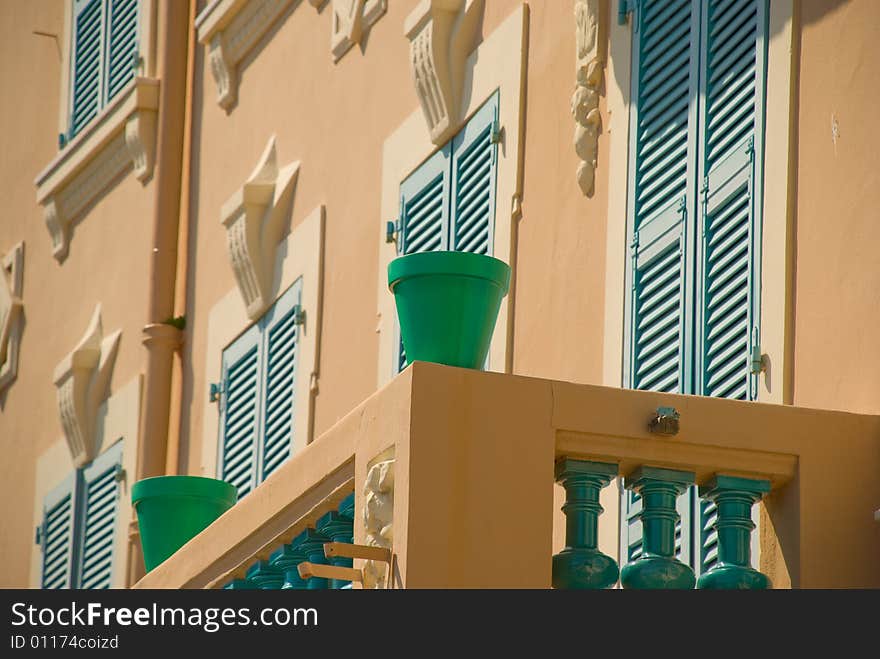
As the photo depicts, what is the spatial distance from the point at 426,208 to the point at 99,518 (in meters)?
4.76

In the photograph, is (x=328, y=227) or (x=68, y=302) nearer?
(x=328, y=227)

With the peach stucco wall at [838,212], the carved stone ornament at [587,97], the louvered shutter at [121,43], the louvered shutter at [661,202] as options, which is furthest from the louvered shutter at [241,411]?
the peach stucco wall at [838,212]

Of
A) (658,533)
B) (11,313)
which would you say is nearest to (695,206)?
(658,533)

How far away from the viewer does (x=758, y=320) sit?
727 cm

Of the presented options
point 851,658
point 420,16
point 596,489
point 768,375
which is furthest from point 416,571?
point 420,16

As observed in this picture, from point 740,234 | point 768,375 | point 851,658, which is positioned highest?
point 740,234

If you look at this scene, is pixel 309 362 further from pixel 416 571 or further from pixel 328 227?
pixel 416 571

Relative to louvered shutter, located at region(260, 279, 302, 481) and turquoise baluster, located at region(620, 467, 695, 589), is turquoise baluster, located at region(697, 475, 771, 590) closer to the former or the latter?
turquoise baluster, located at region(620, 467, 695, 589)

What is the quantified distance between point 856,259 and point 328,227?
4.92 m

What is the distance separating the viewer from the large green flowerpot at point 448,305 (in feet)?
20.2

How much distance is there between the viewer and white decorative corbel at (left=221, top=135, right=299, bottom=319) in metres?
11.9

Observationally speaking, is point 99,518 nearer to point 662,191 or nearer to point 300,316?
point 300,316

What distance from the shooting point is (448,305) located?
20.3 ft

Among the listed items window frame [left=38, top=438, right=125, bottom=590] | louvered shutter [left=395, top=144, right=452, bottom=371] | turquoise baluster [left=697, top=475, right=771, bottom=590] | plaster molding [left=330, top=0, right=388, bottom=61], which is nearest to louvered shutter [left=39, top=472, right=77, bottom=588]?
window frame [left=38, top=438, right=125, bottom=590]
